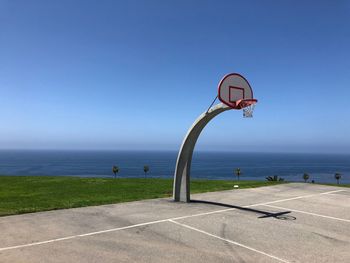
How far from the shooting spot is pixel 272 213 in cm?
1239

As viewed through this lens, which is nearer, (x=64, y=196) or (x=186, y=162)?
(x=186, y=162)

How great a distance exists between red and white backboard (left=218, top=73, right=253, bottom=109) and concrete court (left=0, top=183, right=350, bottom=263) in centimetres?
394

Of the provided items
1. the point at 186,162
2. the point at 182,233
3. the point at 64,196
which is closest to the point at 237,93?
the point at 186,162

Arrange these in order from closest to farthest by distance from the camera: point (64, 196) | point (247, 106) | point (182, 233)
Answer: point (182, 233) → point (247, 106) → point (64, 196)

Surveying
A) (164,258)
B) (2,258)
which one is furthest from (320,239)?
(2,258)

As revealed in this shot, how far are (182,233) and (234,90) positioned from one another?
5977mm

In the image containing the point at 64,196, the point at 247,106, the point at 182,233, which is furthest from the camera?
the point at 64,196

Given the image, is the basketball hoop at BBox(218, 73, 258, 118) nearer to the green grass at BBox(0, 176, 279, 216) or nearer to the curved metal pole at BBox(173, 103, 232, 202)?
the curved metal pole at BBox(173, 103, 232, 202)

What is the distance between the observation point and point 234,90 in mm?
13164

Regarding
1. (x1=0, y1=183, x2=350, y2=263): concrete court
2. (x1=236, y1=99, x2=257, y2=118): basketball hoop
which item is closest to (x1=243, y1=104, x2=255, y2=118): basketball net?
(x1=236, y1=99, x2=257, y2=118): basketball hoop

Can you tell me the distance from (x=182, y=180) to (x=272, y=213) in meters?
3.79

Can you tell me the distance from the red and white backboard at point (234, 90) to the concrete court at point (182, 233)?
3942 mm

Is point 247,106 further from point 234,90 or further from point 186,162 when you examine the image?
point 186,162

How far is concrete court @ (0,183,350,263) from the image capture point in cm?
763
